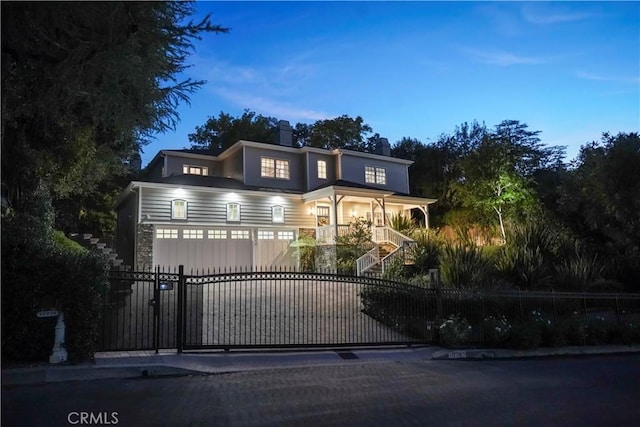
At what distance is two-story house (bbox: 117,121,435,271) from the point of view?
2152 cm

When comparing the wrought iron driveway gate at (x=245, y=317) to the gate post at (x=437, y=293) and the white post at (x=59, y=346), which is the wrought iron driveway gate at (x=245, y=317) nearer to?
the gate post at (x=437, y=293)

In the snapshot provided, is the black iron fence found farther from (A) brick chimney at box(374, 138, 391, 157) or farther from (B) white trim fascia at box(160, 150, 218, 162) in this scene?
(A) brick chimney at box(374, 138, 391, 157)

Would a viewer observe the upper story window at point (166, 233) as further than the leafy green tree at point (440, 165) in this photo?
No

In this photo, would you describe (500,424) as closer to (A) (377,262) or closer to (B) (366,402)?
(B) (366,402)

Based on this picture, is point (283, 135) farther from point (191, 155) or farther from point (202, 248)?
point (202, 248)

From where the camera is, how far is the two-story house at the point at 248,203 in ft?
70.6

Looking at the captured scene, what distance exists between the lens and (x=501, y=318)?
39.5 feet

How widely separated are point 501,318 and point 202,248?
47.9 feet

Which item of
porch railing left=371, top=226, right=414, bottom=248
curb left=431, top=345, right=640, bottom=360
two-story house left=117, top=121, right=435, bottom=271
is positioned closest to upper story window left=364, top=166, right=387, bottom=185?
two-story house left=117, top=121, right=435, bottom=271

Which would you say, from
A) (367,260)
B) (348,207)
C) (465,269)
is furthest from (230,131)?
Answer: (465,269)

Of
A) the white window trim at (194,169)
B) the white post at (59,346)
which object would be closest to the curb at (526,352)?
the white post at (59,346)

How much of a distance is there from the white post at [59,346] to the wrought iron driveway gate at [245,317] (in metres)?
1.02

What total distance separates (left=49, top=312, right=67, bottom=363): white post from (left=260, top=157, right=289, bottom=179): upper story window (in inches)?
744

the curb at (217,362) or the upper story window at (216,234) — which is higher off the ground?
the upper story window at (216,234)
